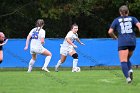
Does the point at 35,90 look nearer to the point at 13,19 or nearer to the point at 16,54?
the point at 16,54

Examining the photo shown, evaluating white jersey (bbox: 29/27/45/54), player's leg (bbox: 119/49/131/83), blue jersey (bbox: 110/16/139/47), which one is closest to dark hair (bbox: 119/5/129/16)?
blue jersey (bbox: 110/16/139/47)

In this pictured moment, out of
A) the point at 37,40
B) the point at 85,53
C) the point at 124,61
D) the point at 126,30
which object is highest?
the point at 126,30

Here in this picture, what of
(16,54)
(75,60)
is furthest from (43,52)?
(16,54)

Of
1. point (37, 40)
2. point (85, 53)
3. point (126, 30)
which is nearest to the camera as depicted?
point (126, 30)

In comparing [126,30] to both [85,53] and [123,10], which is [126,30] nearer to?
[123,10]

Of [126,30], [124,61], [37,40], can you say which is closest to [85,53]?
[37,40]

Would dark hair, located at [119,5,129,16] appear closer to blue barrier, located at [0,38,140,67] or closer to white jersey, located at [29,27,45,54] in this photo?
white jersey, located at [29,27,45,54]

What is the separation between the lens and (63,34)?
109 ft

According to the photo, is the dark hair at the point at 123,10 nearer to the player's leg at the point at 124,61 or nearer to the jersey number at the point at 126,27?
the jersey number at the point at 126,27

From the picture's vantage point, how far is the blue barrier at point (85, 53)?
847 inches

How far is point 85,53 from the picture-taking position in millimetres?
21578

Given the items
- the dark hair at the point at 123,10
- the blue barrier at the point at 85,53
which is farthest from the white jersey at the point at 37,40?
the dark hair at the point at 123,10

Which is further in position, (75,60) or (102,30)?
(102,30)

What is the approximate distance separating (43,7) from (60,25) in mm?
1813
